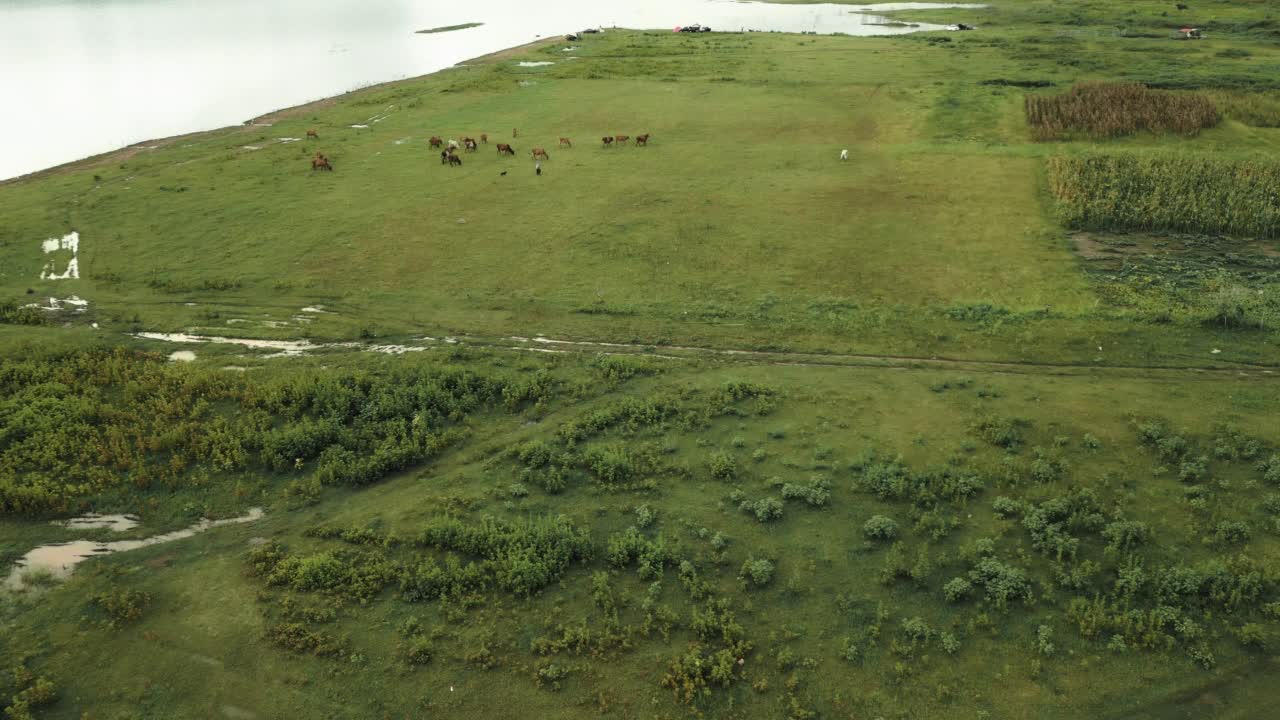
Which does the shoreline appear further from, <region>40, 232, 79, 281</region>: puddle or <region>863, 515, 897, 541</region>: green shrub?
<region>863, 515, 897, 541</region>: green shrub

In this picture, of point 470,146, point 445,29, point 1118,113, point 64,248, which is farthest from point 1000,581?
point 445,29

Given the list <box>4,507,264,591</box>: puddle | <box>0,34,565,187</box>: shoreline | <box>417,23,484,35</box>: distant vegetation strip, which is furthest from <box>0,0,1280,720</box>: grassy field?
<box>417,23,484,35</box>: distant vegetation strip

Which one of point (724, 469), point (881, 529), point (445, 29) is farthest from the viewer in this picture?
point (445, 29)

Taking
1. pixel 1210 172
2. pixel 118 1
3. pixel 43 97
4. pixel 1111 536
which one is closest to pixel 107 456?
pixel 1111 536

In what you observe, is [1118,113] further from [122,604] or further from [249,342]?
[122,604]

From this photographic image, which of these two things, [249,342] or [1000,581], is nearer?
[1000,581]

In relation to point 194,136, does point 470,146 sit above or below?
below

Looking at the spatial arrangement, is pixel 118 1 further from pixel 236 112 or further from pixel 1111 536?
pixel 1111 536
